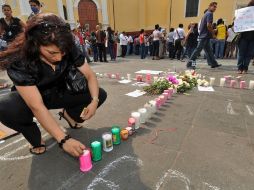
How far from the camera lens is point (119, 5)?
20.7 metres

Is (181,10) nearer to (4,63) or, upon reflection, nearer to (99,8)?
(99,8)

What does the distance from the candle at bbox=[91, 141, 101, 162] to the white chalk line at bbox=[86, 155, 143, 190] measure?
0.43 feet

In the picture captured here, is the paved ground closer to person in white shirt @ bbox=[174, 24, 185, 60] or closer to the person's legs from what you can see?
the person's legs

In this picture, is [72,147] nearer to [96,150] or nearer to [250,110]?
[96,150]

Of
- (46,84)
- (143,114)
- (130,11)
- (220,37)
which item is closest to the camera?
(46,84)

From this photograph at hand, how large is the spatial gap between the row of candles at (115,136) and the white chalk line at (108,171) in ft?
0.43

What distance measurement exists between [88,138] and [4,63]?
1.18 meters

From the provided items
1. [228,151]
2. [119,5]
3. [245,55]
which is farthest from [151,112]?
[119,5]

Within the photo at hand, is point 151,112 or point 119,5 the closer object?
point 151,112

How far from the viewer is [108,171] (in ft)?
5.95

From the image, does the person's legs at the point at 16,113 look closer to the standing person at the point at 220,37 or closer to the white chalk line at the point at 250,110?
the white chalk line at the point at 250,110

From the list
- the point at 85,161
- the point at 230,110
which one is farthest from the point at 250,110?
the point at 85,161

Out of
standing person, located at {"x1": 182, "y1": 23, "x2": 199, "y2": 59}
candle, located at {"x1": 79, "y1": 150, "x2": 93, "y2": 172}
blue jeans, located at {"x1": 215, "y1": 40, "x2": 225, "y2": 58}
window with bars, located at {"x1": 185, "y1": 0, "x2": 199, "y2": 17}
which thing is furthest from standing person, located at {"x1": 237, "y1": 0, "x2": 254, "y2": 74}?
window with bars, located at {"x1": 185, "y1": 0, "x2": 199, "y2": 17}

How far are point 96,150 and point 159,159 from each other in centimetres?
61
